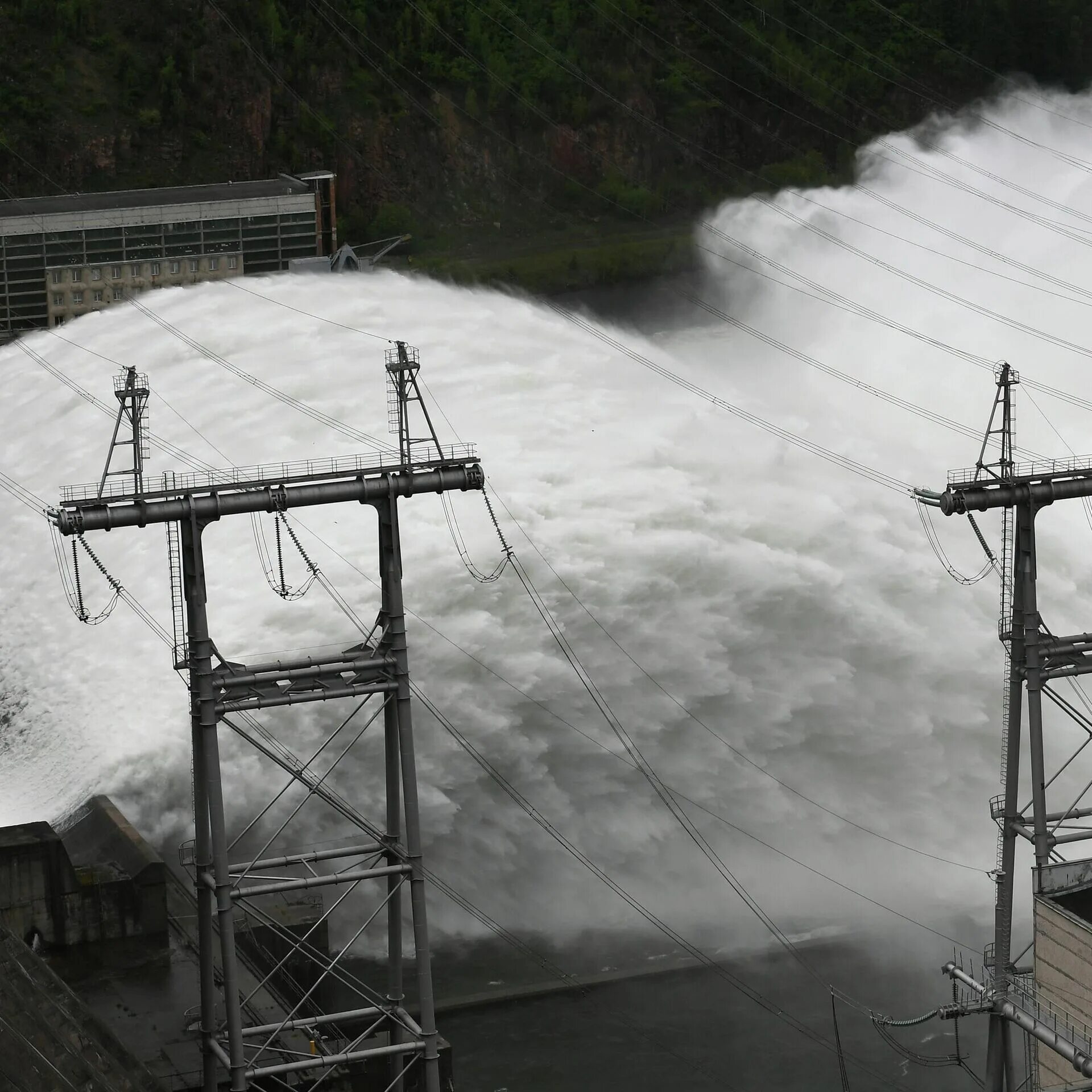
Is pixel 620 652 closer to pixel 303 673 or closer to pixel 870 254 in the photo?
pixel 303 673

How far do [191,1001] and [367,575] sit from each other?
42.7ft

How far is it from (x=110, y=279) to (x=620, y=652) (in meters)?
43.0

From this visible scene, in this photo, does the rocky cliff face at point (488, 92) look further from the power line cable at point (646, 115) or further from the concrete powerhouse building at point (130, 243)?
the concrete powerhouse building at point (130, 243)

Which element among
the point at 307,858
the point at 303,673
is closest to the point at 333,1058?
the point at 307,858

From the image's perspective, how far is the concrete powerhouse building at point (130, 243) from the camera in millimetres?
94625

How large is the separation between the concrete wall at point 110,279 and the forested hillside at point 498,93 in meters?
12.8

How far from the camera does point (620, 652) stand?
191 feet

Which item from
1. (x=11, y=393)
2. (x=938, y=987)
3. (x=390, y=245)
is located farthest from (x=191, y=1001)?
(x=390, y=245)

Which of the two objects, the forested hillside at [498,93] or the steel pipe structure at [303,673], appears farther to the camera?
the forested hillside at [498,93]

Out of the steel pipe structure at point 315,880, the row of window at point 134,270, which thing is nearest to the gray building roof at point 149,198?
the row of window at point 134,270

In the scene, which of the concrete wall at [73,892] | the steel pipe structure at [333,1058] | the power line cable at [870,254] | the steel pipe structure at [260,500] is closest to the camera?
the steel pipe structure at [260,500]

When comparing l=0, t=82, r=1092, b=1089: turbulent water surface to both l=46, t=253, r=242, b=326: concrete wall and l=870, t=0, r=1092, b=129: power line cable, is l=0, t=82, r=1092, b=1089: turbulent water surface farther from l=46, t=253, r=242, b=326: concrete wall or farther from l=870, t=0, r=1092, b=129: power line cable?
l=870, t=0, r=1092, b=129: power line cable

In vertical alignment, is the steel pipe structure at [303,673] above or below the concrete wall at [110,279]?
above

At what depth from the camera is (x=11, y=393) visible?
77625 millimetres
